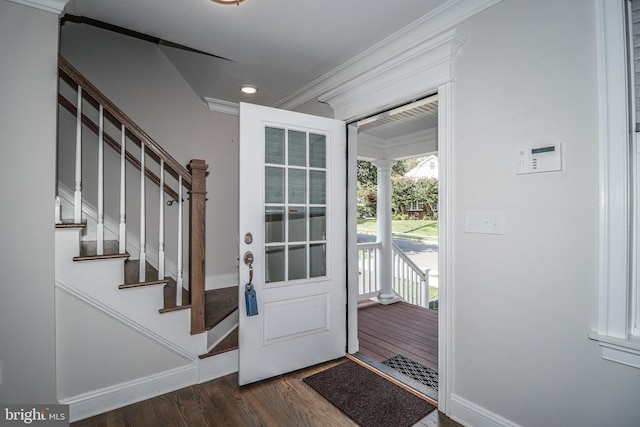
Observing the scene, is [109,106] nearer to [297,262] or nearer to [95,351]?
[95,351]

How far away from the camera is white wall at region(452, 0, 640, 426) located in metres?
1.38

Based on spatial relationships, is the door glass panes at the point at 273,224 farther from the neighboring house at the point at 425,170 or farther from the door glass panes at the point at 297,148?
the neighboring house at the point at 425,170

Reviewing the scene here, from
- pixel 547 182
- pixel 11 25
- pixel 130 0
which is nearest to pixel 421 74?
pixel 547 182

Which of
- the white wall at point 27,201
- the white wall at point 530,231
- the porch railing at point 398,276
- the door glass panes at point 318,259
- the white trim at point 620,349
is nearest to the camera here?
the white trim at point 620,349

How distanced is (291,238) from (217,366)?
43.6 inches

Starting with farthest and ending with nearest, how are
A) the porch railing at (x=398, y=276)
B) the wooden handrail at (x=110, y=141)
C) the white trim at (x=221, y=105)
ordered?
the porch railing at (x=398, y=276), the white trim at (x=221, y=105), the wooden handrail at (x=110, y=141)

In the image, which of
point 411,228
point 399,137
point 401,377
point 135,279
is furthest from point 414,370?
point 411,228

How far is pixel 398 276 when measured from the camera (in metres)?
4.71

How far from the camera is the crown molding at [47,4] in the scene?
66.3 inches

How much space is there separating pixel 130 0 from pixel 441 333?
2.70 m

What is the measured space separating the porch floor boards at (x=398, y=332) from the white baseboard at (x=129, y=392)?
59.4 inches

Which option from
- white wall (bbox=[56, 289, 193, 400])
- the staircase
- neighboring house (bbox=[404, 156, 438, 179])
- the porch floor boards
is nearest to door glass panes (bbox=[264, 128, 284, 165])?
the staircase

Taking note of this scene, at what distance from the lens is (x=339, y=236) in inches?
105

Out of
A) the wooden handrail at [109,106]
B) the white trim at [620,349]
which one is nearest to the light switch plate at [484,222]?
the white trim at [620,349]
